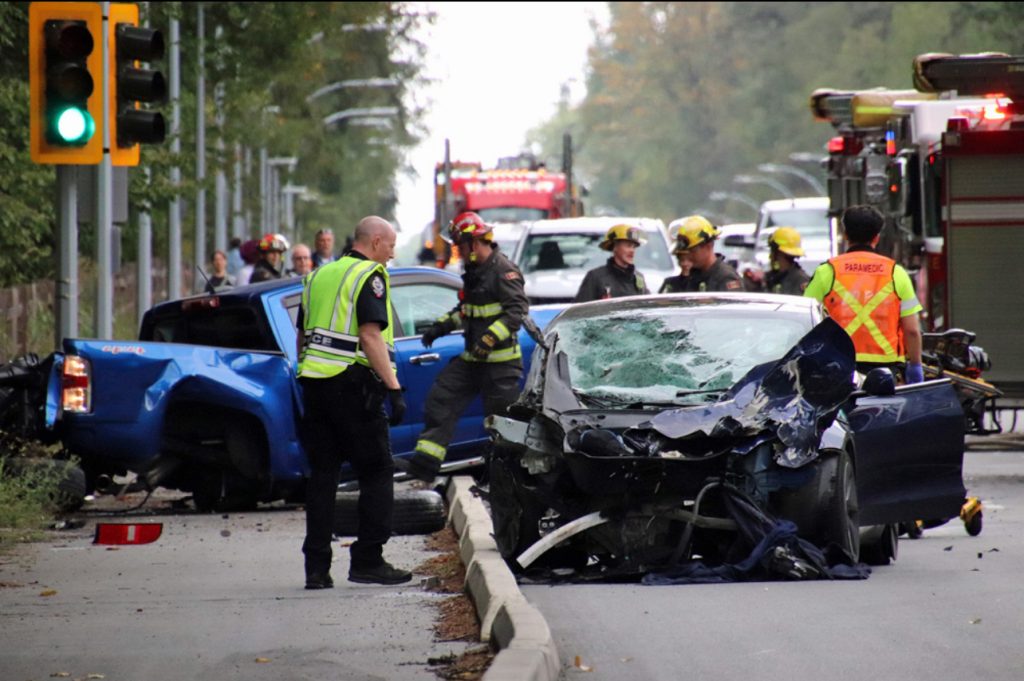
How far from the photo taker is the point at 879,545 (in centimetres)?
1075

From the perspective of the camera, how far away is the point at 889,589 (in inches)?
378

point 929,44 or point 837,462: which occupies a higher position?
point 929,44

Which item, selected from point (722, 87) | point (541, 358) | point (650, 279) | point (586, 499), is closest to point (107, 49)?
point (541, 358)

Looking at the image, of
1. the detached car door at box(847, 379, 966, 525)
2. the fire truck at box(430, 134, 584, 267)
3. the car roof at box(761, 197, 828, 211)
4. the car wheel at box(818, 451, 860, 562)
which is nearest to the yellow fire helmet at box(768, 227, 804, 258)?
the detached car door at box(847, 379, 966, 525)

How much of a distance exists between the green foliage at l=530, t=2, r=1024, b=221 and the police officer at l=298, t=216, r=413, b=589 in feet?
245

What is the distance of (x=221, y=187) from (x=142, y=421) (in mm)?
27238

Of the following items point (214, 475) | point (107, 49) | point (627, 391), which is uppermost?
point (107, 49)

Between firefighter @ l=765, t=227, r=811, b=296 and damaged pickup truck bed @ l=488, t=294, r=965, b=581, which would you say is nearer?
damaged pickup truck bed @ l=488, t=294, r=965, b=581

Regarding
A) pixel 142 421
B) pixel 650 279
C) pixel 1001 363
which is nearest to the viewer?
pixel 142 421

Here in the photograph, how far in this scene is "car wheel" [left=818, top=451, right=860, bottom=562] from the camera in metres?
9.69

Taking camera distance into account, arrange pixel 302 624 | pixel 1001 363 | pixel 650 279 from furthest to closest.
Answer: pixel 650 279, pixel 1001 363, pixel 302 624

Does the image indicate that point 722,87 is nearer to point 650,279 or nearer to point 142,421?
point 650,279

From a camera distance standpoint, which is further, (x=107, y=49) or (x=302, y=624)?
(x=107, y=49)

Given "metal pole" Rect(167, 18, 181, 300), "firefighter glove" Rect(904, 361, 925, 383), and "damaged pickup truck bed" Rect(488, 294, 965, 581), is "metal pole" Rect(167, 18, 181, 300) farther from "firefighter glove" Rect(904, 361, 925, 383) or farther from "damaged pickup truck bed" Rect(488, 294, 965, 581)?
"damaged pickup truck bed" Rect(488, 294, 965, 581)
